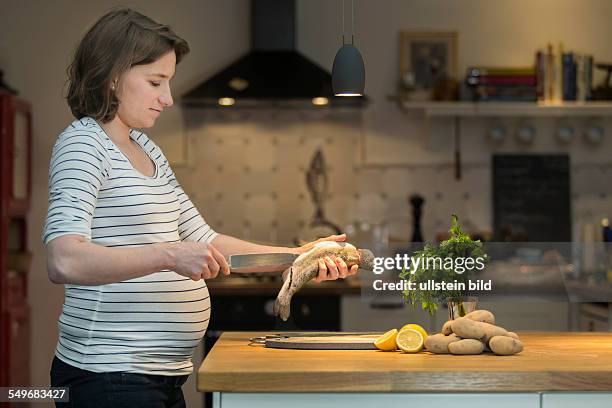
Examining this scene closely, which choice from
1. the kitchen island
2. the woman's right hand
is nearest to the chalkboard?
the kitchen island

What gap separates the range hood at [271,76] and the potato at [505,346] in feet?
9.27

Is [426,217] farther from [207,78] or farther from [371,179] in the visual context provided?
[207,78]

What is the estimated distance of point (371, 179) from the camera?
17.0ft

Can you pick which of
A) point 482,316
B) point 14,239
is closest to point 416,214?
point 14,239

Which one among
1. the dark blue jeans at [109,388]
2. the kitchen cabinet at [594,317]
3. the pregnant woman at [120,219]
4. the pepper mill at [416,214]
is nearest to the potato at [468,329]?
the pregnant woman at [120,219]

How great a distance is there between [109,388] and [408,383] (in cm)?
63

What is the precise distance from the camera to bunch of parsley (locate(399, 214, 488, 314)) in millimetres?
2242

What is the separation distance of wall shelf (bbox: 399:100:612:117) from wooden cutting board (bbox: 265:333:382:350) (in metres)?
2.81

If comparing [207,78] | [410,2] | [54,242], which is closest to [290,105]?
[207,78]

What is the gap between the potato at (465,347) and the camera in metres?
2.04

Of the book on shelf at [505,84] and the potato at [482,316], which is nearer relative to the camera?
the potato at [482,316]

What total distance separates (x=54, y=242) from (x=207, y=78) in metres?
3.36

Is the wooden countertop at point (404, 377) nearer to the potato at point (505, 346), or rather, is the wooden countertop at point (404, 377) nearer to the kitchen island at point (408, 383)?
the kitchen island at point (408, 383)

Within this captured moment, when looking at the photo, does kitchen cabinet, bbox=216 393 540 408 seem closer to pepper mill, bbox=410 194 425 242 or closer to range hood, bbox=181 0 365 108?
range hood, bbox=181 0 365 108
